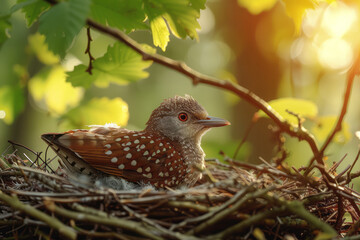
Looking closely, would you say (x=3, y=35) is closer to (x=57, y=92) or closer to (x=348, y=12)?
(x=57, y=92)

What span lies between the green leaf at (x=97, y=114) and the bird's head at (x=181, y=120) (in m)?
0.46

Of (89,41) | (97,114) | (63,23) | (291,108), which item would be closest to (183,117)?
(97,114)

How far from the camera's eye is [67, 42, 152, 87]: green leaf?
2129 millimetres

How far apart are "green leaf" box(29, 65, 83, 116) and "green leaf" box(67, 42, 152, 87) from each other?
124 cm

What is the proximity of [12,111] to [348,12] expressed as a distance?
258cm

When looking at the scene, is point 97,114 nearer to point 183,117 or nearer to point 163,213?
point 183,117

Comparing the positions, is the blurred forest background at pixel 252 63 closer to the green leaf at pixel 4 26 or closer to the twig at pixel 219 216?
the green leaf at pixel 4 26

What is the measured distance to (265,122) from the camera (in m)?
4.82

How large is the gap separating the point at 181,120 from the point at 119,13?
156cm

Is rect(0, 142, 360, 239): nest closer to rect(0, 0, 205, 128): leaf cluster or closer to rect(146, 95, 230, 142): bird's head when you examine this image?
rect(0, 0, 205, 128): leaf cluster

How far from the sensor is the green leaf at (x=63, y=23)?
Answer: 1341mm

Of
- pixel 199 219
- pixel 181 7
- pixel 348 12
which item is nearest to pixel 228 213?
pixel 199 219

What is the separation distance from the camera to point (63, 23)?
137 cm

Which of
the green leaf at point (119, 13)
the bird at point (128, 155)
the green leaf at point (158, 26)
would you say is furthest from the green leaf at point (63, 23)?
the bird at point (128, 155)
